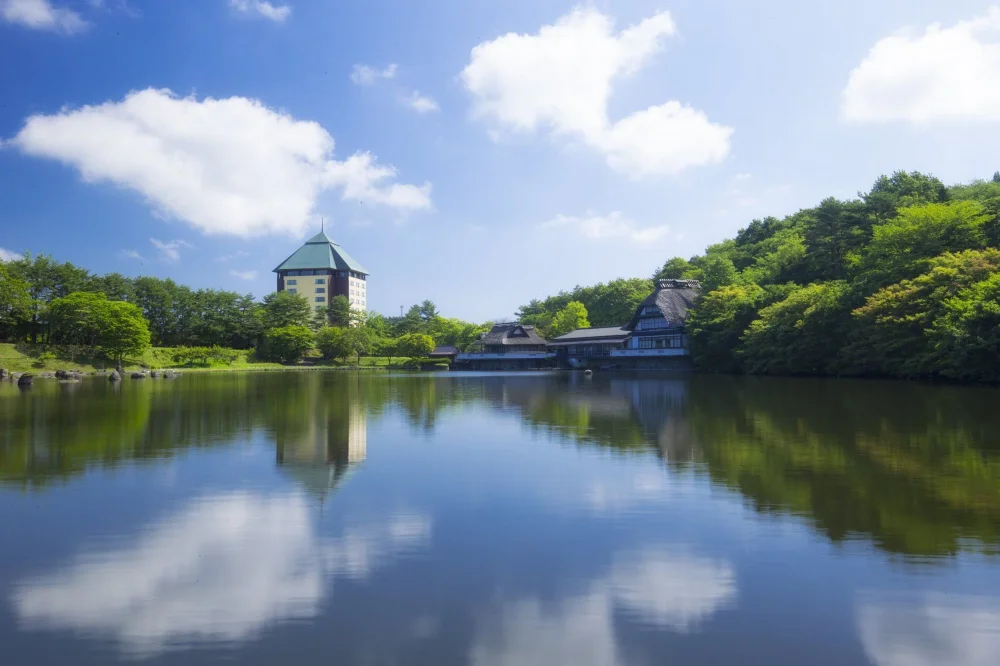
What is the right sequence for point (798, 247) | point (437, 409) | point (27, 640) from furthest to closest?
1. point (798, 247)
2. point (437, 409)
3. point (27, 640)

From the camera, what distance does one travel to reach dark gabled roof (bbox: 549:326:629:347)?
176ft

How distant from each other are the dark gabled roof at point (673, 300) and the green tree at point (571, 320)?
1057cm

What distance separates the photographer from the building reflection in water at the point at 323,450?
8.52 m

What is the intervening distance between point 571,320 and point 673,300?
1578cm

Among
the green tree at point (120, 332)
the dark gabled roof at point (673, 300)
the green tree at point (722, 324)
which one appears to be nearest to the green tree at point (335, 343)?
the green tree at point (120, 332)

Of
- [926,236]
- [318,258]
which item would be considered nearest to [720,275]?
[926,236]

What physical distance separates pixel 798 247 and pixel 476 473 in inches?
1634

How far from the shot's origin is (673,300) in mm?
49438

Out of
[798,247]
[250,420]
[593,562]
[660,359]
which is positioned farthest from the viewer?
[660,359]

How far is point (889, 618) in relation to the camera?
423 centimetres

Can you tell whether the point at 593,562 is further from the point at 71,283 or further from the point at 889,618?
the point at 71,283

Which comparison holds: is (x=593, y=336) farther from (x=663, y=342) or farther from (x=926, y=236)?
(x=926, y=236)

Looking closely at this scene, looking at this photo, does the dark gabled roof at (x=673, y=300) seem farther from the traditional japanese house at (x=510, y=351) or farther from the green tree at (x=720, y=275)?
the traditional japanese house at (x=510, y=351)

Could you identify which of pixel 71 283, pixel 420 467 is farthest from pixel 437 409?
pixel 71 283
